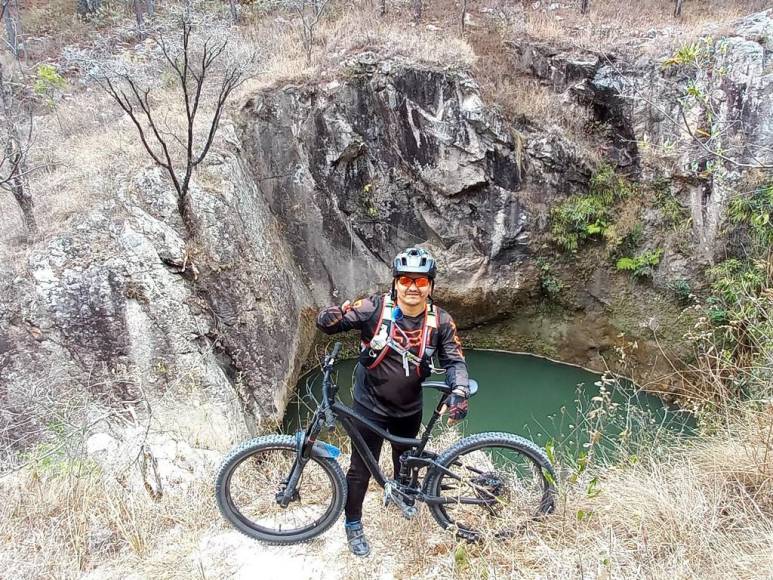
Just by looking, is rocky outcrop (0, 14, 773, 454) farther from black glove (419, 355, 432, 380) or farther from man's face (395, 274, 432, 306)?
man's face (395, 274, 432, 306)

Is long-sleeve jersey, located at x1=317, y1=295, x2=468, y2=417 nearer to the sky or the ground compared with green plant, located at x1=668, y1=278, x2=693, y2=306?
nearer to the sky

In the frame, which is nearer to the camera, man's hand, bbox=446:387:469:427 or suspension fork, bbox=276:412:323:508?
man's hand, bbox=446:387:469:427

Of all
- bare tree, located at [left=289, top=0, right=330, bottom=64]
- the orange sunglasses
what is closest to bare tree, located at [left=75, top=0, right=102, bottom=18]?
bare tree, located at [left=289, top=0, right=330, bottom=64]

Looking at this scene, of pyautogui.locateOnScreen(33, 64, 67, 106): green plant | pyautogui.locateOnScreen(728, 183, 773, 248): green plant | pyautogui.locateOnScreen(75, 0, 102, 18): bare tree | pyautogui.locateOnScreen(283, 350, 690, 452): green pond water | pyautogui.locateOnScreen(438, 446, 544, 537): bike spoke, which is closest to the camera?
pyautogui.locateOnScreen(438, 446, 544, 537): bike spoke

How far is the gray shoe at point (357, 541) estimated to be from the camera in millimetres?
2924

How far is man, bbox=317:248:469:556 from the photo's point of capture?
2678 millimetres

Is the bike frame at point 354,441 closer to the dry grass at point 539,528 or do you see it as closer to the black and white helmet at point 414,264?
the dry grass at point 539,528

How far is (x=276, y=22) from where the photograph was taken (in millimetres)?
13953

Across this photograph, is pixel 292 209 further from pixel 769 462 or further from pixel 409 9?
pixel 769 462

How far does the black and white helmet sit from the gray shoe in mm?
1510

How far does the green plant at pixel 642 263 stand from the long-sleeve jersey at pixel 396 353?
8148 millimetres

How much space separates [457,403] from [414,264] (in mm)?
740

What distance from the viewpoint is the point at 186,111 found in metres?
9.23

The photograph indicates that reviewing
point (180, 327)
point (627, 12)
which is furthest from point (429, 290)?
point (627, 12)
